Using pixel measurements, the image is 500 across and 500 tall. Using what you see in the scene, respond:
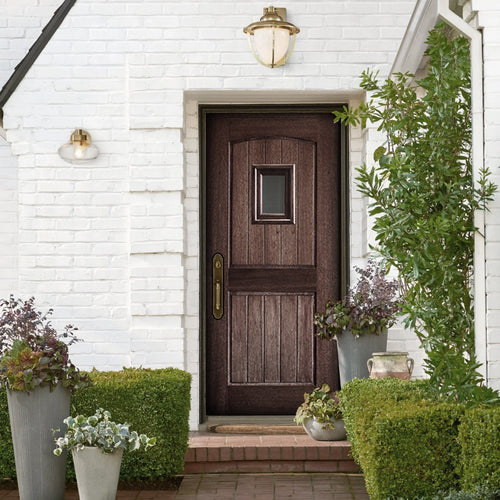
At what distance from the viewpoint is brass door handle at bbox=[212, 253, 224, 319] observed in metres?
6.69

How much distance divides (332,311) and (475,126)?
7.01 ft

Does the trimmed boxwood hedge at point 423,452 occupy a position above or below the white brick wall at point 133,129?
below

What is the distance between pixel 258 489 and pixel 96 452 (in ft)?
3.55

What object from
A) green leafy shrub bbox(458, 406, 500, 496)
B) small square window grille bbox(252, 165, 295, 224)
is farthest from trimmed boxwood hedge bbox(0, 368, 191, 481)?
small square window grille bbox(252, 165, 295, 224)

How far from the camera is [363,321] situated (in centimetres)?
601

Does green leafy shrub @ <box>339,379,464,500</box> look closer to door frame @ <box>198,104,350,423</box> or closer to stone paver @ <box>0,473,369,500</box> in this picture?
stone paver @ <box>0,473,369,500</box>

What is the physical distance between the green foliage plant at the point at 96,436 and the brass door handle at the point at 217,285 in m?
2.18

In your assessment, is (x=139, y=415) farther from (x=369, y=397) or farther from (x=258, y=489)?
(x=369, y=397)

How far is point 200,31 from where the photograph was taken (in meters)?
6.34

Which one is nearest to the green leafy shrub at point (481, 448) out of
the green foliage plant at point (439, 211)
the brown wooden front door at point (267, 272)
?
the green foliage plant at point (439, 211)

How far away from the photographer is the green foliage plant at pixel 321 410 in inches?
225

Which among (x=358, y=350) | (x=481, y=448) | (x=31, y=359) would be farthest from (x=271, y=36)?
(x=481, y=448)

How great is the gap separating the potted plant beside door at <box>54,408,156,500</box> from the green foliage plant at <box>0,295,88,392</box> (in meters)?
0.25

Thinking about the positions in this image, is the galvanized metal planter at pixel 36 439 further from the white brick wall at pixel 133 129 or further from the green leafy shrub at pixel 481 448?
the green leafy shrub at pixel 481 448
